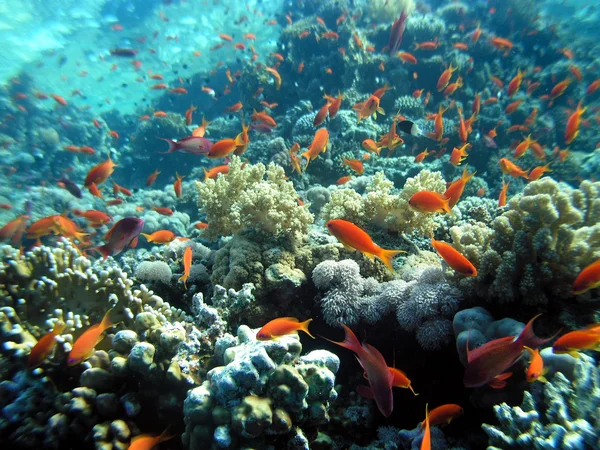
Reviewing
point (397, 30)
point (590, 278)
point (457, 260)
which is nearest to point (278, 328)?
point (457, 260)

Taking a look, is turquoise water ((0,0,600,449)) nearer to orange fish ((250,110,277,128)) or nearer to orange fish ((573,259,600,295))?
orange fish ((573,259,600,295))

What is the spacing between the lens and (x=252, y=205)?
3783 mm

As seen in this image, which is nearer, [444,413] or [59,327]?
[444,413]

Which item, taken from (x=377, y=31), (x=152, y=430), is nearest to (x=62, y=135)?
(x=377, y=31)

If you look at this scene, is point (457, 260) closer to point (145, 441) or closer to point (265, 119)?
point (145, 441)

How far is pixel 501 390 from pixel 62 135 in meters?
26.8

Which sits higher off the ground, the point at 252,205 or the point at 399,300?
the point at 252,205

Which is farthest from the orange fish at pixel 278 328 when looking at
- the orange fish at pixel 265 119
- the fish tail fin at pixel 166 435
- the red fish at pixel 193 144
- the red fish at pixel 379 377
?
the orange fish at pixel 265 119

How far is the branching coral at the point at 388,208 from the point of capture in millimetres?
4164

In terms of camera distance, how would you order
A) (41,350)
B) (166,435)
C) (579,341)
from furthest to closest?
(166,435)
(41,350)
(579,341)

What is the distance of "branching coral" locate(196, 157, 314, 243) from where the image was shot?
382 cm

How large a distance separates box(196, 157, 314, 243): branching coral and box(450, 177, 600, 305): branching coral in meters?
2.10

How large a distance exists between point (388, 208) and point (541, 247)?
1852 mm

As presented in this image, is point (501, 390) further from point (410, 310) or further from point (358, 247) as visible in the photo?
point (358, 247)
